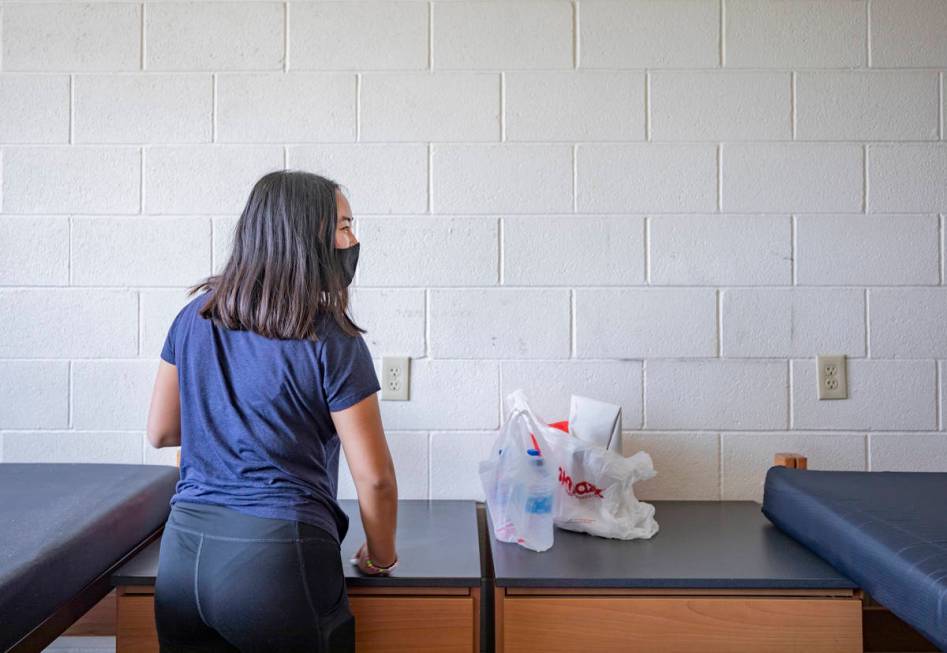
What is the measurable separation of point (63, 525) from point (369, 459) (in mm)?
597

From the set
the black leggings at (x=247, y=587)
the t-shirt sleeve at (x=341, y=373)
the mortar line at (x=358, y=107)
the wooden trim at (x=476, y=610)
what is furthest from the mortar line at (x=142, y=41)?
the wooden trim at (x=476, y=610)

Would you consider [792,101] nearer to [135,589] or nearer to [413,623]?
[413,623]

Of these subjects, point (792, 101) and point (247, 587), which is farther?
point (792, 101)

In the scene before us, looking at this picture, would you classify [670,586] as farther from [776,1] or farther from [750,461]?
[776,1]

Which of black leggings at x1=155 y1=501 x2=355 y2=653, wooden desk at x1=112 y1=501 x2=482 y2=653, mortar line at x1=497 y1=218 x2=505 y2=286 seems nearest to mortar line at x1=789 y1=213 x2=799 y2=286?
mortar line at x1=497 y1=218 x2=505 y2=286

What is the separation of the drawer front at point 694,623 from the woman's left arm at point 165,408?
2.31 ft

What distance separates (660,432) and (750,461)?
0.26 meters

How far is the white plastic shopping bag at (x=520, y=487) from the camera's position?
1496 mm

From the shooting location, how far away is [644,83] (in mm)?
1942

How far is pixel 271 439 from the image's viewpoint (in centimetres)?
118

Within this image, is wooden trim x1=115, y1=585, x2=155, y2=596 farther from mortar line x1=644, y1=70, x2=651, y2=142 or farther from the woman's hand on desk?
mortar line x1=644, y1=70, x2=651, y2=142

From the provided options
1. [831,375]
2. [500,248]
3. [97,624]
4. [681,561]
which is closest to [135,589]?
[97,624]

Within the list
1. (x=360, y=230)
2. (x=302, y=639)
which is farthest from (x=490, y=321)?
(x=302, y=639)

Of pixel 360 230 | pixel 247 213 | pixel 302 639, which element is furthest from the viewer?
pixel 360 230
